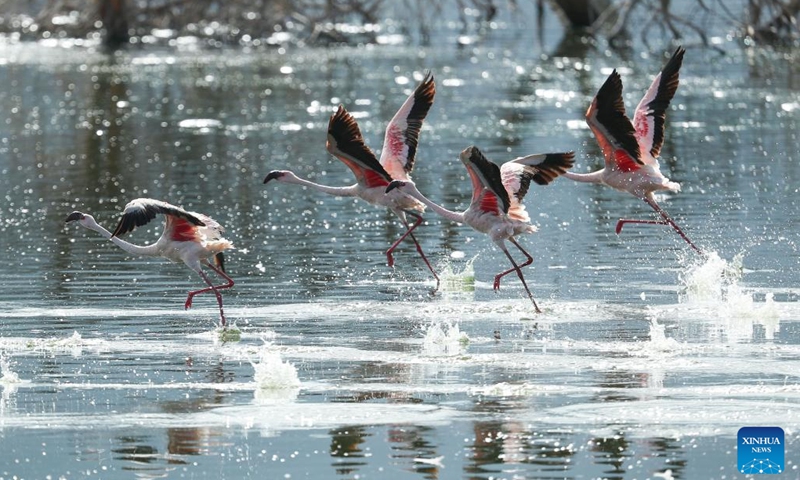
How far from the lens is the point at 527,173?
51.4 feet

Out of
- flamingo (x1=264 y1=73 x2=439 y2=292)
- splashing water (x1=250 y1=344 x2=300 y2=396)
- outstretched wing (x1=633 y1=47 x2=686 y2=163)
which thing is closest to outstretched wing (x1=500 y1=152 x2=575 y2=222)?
flamingo (x1=264 y1=73 x2=439 y2=292)

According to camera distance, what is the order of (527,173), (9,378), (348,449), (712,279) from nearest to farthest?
(348,449), (9,378), (712,279), (527,173)

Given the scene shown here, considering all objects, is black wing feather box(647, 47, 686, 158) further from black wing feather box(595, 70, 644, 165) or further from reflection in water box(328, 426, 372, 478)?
reflection in water box(328, 426, 372, 478)

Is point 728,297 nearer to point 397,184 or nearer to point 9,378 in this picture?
point 397,184

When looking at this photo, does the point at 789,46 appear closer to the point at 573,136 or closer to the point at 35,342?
the point at 573,136

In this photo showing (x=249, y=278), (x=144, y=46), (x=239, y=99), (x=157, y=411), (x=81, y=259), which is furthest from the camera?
(x=144, y=46)

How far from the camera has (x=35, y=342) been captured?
1341 cm

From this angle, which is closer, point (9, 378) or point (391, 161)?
point (9, 378)

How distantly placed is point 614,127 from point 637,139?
0.58m

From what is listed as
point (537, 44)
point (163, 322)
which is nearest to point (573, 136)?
point (163, 322)

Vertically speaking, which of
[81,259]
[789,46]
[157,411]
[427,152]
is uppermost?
[789,46]

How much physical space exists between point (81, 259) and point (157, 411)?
24.2 feet

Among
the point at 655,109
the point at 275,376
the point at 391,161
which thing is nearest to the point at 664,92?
the point at 655,109

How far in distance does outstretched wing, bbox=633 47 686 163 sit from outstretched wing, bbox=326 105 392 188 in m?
2.54
